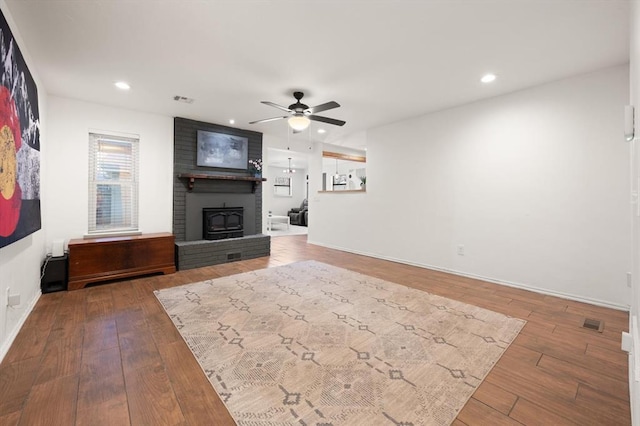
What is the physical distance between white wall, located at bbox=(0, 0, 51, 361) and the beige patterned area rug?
110 centimetres

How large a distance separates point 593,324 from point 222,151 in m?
5.74

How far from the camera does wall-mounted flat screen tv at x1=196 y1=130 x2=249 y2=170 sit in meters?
5.04

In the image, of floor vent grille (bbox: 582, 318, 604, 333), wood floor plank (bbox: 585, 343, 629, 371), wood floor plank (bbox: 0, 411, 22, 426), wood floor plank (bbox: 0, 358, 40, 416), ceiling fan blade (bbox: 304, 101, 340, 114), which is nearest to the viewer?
wood floor plank (bbox: 0, 411, 22, 426)

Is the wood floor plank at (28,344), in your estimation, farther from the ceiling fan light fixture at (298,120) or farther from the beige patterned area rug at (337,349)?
the ceiling fan light fixture at (298,120)

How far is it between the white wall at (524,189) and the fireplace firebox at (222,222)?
295cm

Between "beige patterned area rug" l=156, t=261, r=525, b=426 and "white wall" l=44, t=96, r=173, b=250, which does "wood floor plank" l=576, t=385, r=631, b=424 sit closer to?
"beige patterned area rug" l=156, t=261, r=525, b=426

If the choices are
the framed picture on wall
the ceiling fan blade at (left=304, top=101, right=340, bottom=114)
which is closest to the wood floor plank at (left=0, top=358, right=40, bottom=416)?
the framed picture on wall

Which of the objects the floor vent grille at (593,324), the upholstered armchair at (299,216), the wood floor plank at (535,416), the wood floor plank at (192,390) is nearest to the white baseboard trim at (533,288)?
the floor vent grille at (593,324)

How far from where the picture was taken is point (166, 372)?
179cm

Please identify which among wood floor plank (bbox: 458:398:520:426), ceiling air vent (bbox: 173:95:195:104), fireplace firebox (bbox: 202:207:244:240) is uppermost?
ceiling air vent (bbox: 173:95:195:104)

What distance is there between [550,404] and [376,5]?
2822mm

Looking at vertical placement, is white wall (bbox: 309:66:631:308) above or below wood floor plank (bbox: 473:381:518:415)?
above

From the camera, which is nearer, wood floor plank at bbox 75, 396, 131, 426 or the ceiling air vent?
wood floor plank at bbox 75, 396, 131, 426

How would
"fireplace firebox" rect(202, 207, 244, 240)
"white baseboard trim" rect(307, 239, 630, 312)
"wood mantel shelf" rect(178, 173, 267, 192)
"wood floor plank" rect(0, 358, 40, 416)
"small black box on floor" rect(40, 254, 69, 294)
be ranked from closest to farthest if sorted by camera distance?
"wood floor plank" rect(0, 358, 40, 416) → "white baseboard trim" rect(307, 239, 630, 312) → "small black box on floor" rect(40, 254, 69, 294) → "wood mantel shelf" rect(178, 173, 267, 192) → "fireplace firebox" rect(202, 207, 244, 240)
